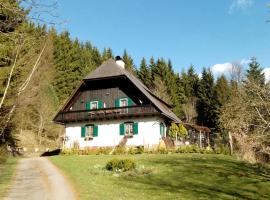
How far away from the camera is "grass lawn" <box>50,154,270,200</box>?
1425 centimetres

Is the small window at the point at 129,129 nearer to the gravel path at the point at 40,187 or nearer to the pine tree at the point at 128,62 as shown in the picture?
the gravel path at the point at 40,187

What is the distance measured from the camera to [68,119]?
1566 inches

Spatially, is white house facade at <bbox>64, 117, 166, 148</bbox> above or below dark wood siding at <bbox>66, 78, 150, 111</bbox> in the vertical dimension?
below

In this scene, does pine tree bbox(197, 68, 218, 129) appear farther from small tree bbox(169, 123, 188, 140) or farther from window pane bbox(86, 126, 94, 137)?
window pane bbox(86, 126, 94, 137)

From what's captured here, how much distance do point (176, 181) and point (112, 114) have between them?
21.1 meters

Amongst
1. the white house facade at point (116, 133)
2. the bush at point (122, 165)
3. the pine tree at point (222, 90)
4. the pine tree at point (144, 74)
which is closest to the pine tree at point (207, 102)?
the pine tree at point (222, 90)

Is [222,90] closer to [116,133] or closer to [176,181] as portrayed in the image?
[116,133]

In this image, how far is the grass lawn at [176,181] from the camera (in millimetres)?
14250

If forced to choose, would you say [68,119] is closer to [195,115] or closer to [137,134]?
[137,134]

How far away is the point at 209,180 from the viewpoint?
17703mm

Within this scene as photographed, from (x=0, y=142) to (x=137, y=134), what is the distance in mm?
13850

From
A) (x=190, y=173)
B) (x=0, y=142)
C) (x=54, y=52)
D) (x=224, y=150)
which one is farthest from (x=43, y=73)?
(x=190, y=173)

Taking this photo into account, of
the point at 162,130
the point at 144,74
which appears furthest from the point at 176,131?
the point at 144,74

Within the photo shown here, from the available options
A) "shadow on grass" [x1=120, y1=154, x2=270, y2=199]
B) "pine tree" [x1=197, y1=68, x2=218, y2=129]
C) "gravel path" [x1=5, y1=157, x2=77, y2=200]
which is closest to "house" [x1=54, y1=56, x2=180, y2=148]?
"shadow on grass" [x1=120, y1=154, x2=270, y2=199]
